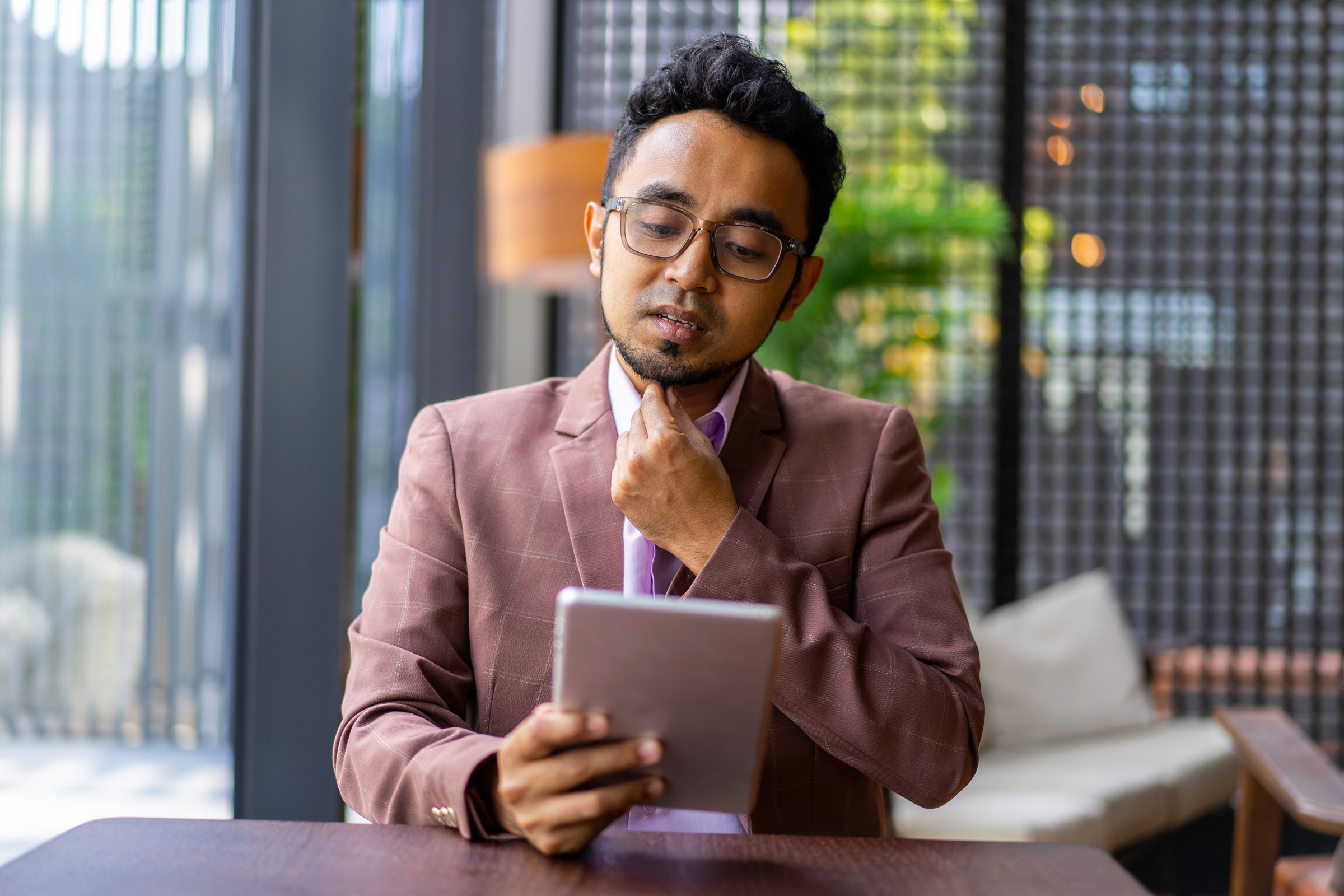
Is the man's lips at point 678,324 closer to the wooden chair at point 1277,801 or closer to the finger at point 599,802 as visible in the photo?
the finger at point 599,802

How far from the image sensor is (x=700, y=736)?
83 cm

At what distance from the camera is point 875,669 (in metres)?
1.10

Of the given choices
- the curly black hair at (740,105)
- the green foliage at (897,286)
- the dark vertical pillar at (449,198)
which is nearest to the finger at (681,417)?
the curly black hair at (740,105)

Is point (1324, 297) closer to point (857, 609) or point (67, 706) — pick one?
point (857, 609)

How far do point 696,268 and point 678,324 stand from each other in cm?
6

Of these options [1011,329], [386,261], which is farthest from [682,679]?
[1011,329]

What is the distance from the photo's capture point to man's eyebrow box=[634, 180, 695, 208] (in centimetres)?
121

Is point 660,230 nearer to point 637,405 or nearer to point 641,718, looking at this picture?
point 637,405

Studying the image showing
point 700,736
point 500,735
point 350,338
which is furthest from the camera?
point 350,338

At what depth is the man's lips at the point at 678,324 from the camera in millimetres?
1212

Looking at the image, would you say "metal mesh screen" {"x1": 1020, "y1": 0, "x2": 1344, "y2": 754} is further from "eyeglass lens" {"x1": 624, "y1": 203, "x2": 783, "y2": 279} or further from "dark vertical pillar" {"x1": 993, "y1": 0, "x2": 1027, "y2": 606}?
"eyeglass lens" {"x1": 624, "y1": 203, "x2": 783, "y2": 279}

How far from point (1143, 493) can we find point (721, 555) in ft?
12.3

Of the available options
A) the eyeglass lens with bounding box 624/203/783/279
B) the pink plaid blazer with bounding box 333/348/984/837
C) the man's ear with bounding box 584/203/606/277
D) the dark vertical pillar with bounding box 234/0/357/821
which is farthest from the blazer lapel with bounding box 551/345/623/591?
the dark vertical pillar with bounding box 234/0/357/821

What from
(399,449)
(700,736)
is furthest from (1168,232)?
(700,736)
